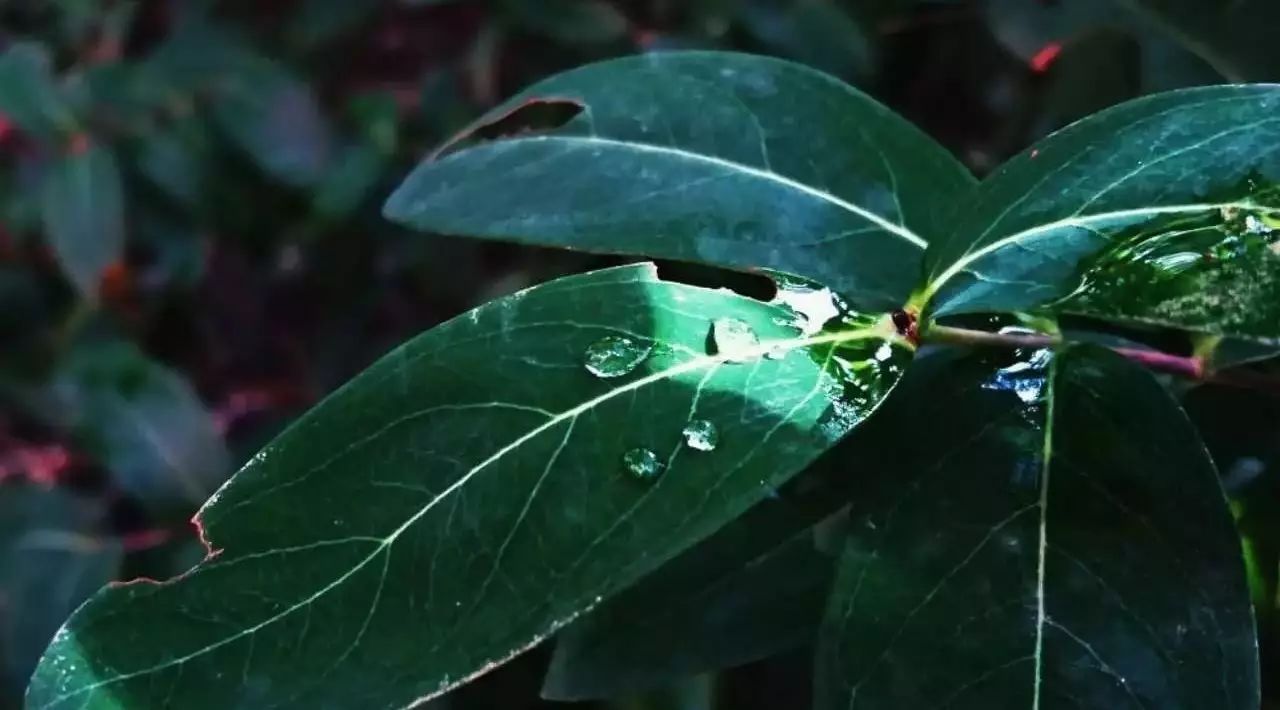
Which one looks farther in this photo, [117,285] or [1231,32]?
[117,285]

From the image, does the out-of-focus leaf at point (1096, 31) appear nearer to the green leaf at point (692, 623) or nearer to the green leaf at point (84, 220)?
the green leaf at point (692, 623)

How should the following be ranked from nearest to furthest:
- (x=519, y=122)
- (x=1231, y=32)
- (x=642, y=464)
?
(x=642, y=464) → (x=1231, y=32) → (x=519, y=122)

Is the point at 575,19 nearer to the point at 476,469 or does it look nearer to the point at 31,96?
the point at 31,96

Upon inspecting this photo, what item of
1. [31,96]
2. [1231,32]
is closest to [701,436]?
[1231,32]

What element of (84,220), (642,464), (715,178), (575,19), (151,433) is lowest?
(151,433)

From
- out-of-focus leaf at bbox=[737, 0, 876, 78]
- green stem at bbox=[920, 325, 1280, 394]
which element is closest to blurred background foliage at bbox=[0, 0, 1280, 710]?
out-of-focus leaf at bbox=[737, 0, 876, 78]

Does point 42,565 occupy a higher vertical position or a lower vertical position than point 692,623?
lower
